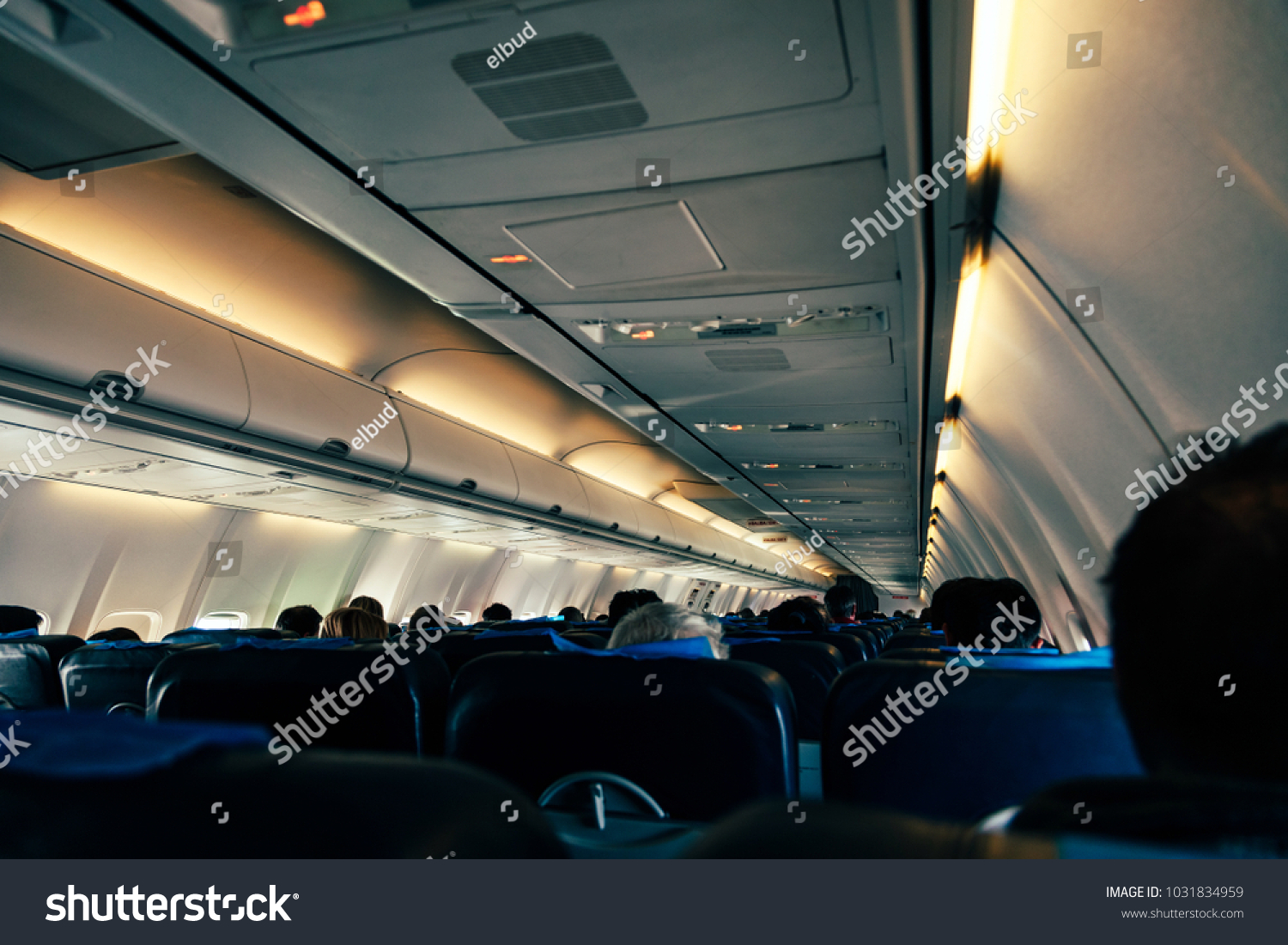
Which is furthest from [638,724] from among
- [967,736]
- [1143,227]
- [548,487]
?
[548,487]

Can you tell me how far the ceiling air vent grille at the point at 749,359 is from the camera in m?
5.63

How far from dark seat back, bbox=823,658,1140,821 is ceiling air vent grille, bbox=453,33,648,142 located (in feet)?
6.86

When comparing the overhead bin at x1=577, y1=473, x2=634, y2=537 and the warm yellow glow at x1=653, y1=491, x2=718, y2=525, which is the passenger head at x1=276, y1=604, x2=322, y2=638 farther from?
the warm yellow glow at x1=653, y1=491, x2=718, y2=525

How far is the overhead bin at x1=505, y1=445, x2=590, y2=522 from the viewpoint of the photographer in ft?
32.8

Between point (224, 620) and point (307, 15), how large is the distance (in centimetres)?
1080

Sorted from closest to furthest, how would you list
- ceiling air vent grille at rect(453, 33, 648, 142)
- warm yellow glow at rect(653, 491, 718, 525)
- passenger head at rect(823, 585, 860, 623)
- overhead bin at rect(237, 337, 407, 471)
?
ceiling air vent grille at rect(453, 33, 648, 142), overhead bin at rect(237, 337, 407, 471), passenger head at rect(823, 585, 860, 623), warm yellow glow at rect(653, 491, 718, 525)

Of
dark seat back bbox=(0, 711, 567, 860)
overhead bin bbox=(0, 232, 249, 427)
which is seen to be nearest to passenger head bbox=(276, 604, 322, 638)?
overhead bin bbox=(0, 232, 249, 427)

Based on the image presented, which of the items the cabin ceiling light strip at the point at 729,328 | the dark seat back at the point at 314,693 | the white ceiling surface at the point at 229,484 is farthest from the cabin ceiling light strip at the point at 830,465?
the dark seat back at the point at 314,693

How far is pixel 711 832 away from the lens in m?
0.64

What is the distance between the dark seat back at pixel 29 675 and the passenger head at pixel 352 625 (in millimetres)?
1531

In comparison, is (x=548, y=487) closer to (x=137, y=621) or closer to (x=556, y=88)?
(x=137, y=621)

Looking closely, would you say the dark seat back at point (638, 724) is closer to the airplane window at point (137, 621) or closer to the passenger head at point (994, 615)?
the passenger head at point (994, 615)

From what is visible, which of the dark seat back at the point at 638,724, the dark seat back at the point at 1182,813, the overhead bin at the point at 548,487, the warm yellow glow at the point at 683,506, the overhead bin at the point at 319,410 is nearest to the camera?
the dark seat back at the point at 1182,813

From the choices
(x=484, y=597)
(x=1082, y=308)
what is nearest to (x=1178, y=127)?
(x=1082, y=308)
